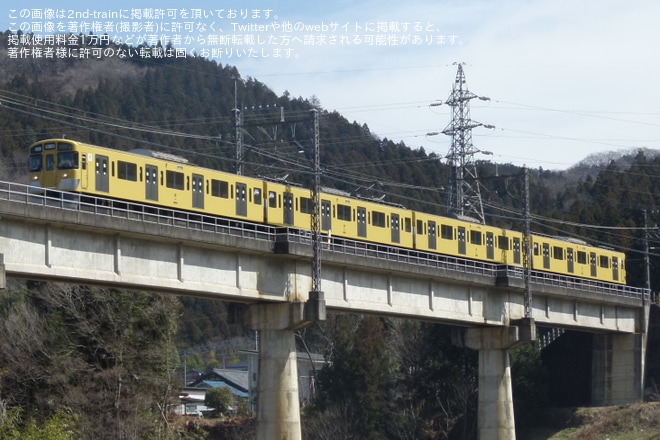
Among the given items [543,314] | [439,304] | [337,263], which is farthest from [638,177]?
[337,263]

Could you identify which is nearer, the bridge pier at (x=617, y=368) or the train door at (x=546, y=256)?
the train door at (x=546, y=256)

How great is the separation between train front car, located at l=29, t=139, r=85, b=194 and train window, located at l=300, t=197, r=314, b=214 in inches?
502

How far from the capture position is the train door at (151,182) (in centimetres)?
4550

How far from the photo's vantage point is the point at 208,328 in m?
161

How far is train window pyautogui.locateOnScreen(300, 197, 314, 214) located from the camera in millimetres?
53781

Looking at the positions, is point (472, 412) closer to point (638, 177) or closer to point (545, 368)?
point (545, 368)

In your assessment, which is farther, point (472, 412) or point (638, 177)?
point (638, 177)

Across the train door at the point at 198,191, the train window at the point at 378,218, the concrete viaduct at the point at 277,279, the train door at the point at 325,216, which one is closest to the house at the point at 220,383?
the concrete viaduct at the point at 277,279

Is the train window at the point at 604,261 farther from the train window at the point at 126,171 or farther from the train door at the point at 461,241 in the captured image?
the train window at the point at 126,171

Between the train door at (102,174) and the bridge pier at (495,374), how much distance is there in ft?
83.1

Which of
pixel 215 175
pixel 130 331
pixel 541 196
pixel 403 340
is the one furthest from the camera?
pixel 541 196

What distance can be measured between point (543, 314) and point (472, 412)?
12.1 metres

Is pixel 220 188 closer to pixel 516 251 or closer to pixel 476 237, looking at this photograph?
pixel 476 237

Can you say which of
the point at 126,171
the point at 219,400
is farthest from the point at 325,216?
the point at 219,400
